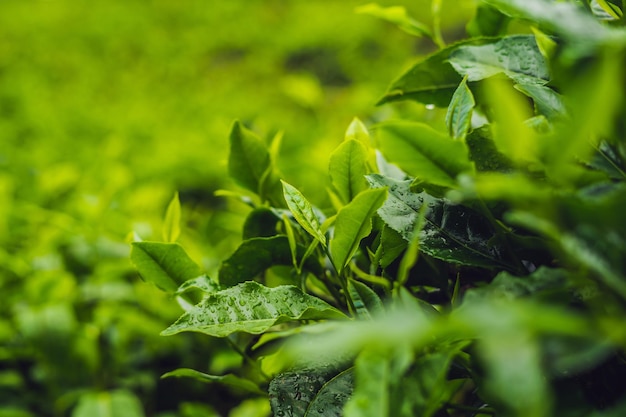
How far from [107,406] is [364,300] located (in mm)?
978

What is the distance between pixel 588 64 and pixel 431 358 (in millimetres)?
318

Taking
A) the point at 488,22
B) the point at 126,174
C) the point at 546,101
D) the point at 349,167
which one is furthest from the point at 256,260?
the point at 126,174

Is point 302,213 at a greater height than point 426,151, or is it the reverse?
point 426,151

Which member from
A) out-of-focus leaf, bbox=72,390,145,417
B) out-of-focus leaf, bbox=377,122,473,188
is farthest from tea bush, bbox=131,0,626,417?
out-of-focus leaf, bbox=72,390,145,417

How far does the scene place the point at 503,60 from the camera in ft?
2.78

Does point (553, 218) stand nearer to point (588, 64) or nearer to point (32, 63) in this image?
point (588, 64)

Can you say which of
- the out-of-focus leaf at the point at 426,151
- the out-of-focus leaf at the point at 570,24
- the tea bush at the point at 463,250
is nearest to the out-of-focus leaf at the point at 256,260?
the tea bush at the point at 463,250

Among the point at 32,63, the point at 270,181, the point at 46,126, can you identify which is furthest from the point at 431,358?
the point at 32,63

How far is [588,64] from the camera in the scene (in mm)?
531

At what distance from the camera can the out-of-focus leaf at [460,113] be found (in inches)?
28.5

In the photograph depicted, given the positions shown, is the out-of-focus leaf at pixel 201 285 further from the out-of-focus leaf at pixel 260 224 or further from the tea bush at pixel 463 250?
the out-of-focus leaf at pixel 260 224

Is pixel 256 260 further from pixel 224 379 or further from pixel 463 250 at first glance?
pixel 463 250

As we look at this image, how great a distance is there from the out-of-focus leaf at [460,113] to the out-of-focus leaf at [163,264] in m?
Result: 0.44

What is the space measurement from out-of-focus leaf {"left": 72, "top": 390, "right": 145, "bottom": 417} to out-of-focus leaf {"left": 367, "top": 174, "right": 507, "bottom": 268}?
1.00m
